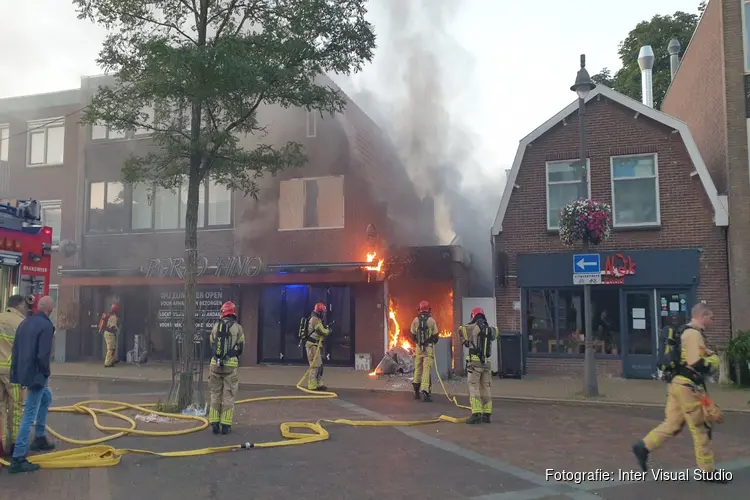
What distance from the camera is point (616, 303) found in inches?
535

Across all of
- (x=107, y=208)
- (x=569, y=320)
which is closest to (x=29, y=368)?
(x=569, y=320)

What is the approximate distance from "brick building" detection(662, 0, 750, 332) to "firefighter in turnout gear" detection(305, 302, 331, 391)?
28.2ft

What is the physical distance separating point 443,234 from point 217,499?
1622 centimetres

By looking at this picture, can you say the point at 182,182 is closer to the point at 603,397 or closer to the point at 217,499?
the point at 217,499

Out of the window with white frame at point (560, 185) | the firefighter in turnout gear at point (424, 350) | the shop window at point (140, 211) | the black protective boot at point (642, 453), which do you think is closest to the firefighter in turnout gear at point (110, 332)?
the shop window at point (140, 211)

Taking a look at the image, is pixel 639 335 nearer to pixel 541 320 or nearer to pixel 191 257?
pixel 541 320

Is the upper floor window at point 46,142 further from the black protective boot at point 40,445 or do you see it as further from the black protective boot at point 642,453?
the black protective boot at point 642,453

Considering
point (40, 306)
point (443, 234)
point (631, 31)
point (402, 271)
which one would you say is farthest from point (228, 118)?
point (631, 31)

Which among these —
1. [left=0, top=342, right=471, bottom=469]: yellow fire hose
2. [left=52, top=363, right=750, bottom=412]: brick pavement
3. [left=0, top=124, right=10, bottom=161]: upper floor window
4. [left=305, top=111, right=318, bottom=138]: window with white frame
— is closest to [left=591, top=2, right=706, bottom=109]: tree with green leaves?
[left=305, top=111, right=318, bottom=138]: window with white frame

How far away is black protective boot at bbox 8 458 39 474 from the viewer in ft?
18.4

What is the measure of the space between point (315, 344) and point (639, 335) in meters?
7.33

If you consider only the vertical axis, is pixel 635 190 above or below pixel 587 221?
above

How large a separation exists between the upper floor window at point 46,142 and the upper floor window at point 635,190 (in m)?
16.1

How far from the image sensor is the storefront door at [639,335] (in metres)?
13.2
